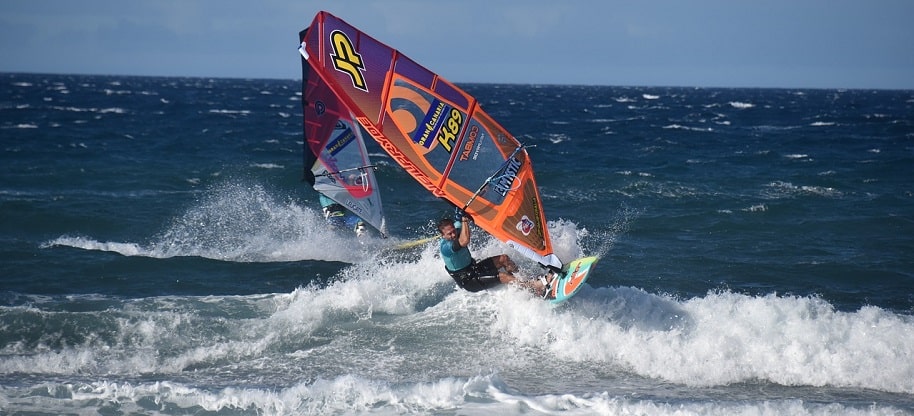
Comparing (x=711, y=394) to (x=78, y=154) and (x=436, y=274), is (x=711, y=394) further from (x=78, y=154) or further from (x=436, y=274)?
(x=78, y=154)

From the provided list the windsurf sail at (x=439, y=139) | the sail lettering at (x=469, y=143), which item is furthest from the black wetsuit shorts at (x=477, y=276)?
the sail lettering at (x=469, y=143)

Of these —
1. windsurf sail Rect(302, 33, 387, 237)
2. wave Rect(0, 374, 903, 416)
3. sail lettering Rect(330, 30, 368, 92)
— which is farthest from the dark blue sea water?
sail lettering Rect(330, 30, 368, 92)

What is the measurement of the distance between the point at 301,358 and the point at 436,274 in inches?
97.8

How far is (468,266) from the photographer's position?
8.40 meters

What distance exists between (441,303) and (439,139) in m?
1.98

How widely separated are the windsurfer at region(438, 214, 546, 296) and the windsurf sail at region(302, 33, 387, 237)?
411cm

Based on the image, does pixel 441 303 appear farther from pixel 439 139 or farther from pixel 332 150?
pixel 332 150

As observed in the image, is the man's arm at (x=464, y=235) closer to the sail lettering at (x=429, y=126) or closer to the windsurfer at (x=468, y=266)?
the windsurfer at (x=468, y=266)

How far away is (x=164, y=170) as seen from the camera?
801 inches

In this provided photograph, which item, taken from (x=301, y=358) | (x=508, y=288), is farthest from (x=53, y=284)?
(x=508, y=288)

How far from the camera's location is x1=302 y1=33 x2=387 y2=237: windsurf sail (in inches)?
481

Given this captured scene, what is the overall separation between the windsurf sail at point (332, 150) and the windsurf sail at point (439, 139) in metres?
3.54

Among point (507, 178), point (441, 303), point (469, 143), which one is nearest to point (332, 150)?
point (441, 303)

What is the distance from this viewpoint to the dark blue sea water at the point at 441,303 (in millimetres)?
6961
